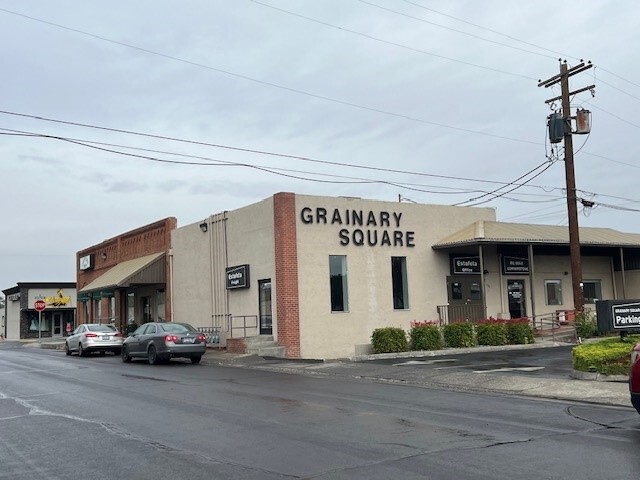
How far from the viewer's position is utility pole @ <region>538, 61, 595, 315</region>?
2650 cm

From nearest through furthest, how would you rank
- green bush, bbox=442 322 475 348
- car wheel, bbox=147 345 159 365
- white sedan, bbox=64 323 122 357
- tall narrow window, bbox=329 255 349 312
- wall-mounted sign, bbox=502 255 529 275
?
1. car wheel, bbox=147 345 159 365
2. green bush, bbox=442 322 475 348
3. tall narrow window, bbox=329 255 349 312
4. white sedan, bbox=64 323 122 357
5. wall-mounted sign, bbox=502 255 529 275

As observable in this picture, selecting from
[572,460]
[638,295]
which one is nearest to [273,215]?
[572,460]

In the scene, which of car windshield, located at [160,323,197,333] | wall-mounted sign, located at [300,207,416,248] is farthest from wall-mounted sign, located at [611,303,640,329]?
car windshield, located at [160,323,197,333]

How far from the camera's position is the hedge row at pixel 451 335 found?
23.4m

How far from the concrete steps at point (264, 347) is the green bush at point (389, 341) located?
3.35 m

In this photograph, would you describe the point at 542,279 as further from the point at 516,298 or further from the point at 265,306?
the point at 265,306

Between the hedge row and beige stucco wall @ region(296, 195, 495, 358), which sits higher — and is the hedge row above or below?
below

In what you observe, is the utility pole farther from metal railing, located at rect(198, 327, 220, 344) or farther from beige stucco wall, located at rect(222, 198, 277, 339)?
metal railing, located at rect(198, 327, 220, 344)

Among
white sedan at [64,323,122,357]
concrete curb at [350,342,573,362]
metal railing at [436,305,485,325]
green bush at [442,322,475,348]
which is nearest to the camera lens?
concrete curb at [350,342,573,362]

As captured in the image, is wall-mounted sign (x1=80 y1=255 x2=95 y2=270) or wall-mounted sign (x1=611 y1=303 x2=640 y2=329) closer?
wall-mounted sign (x1=611 y1=303 x2=640 y2=329)

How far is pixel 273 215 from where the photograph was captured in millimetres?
24484

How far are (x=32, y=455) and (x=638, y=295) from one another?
3271 centimetres

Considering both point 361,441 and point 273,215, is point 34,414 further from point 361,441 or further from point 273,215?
point 273,215

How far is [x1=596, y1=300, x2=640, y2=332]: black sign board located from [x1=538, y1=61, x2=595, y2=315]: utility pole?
9.92 metres
